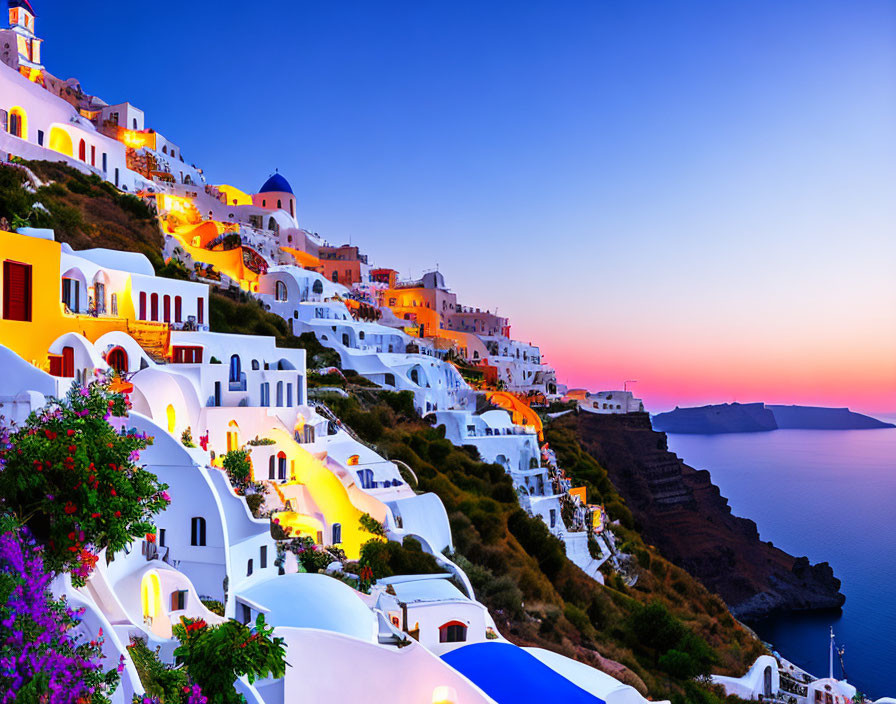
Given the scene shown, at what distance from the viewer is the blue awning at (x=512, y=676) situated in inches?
497

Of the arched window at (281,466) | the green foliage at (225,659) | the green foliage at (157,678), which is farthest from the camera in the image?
the arched window at (281,466)

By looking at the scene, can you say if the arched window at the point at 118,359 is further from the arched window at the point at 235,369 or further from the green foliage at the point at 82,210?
the green foliage at the point at 82,210

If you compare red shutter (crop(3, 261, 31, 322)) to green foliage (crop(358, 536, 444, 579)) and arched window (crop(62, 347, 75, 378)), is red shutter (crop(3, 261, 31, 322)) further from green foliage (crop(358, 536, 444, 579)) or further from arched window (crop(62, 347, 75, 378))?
green foliage (crop(358, 536, 444, 579))

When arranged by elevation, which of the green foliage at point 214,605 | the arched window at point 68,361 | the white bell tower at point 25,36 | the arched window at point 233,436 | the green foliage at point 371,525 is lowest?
the green foliage at point 214,605

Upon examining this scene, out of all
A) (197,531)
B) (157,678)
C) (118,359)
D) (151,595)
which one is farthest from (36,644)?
(118,359)

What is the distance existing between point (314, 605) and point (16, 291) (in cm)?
917

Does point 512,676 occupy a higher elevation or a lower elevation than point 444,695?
lower

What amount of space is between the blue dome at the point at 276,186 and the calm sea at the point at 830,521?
51.0m

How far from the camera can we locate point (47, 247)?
14.1 metres

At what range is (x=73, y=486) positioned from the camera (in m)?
7.12

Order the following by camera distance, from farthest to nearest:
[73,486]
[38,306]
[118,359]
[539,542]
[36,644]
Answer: [539,542] < [118,359] < [38,306] < [73,486] < [36,644]

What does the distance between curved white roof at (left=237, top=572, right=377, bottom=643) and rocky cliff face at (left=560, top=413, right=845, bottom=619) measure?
3919 centimetres

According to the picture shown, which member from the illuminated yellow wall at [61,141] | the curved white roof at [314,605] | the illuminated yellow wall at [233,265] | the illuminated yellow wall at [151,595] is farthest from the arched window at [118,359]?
the illuminated yellow wall at [233,265]

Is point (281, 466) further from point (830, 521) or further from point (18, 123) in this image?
point (830, 521)
